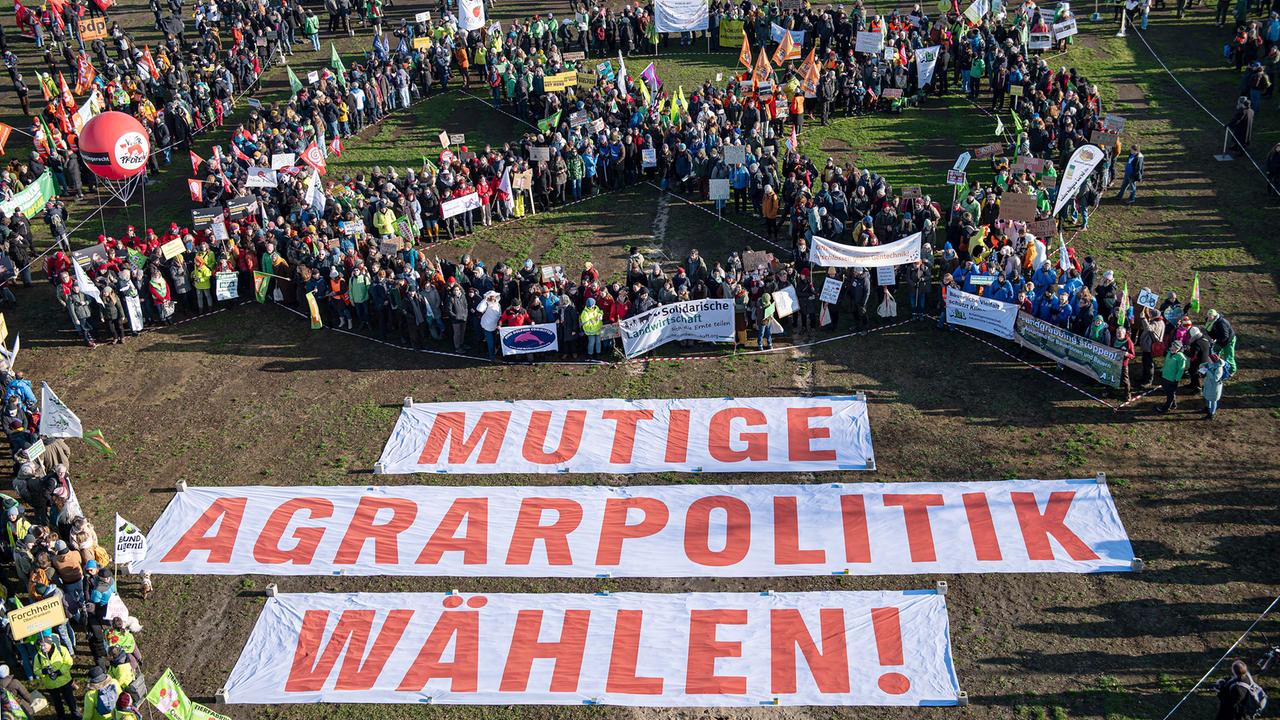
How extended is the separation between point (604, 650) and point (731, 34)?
2748 cm

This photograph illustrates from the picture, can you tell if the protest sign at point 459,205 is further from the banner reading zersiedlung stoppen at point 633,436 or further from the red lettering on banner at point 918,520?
the red lettering on banner at point 918,520

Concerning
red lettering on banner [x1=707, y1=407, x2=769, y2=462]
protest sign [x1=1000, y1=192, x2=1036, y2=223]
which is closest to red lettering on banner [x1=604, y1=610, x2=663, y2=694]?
red lettering on banner [x1=707, y1=407, x2=769, y2=462]

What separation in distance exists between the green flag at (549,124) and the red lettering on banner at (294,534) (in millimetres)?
14205

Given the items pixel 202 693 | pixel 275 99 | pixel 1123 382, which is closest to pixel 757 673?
pixel 202 693

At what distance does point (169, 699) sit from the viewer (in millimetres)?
16609

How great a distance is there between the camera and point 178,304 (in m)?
29.9

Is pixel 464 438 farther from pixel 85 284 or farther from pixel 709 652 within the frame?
pixel 85 284

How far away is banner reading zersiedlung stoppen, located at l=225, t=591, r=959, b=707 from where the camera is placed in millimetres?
18406

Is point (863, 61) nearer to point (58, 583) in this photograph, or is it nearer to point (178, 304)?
point (178, 304)

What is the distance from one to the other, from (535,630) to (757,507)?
15.9 feet

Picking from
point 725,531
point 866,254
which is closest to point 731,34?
point 866,254

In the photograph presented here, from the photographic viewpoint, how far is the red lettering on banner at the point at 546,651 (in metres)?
18.7

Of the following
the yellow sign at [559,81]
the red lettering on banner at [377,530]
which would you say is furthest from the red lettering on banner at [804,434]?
the yellow sign at [559,81]

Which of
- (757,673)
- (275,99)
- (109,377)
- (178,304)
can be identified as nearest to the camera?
(757,673)
